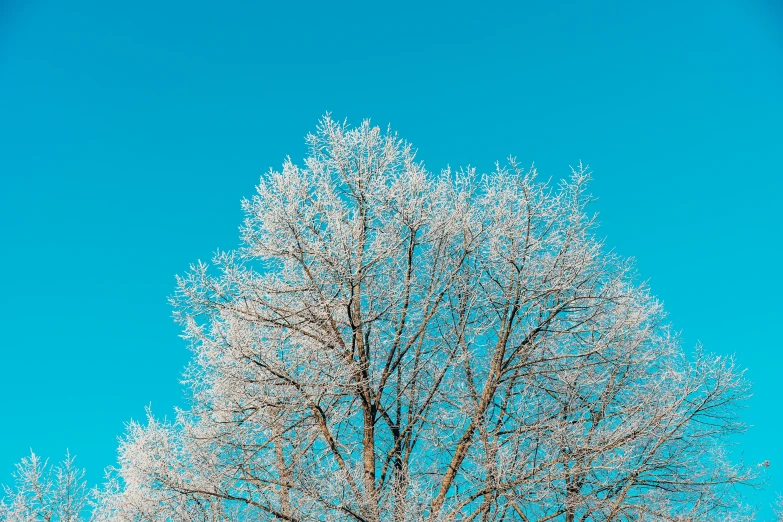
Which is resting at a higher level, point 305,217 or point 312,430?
point 305,217

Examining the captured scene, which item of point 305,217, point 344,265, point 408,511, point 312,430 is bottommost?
point 408,511

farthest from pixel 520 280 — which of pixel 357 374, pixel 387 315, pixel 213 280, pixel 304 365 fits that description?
pixel 213 280

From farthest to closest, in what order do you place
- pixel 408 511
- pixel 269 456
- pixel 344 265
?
pixel 269 456
pixel 344 265
pixel 408 511

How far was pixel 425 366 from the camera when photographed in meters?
9.71

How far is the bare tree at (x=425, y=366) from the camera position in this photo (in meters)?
8.79

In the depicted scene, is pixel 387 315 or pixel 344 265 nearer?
pixel 344 265

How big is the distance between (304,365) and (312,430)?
0.91 meters

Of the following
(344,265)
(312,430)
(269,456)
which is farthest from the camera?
(269,456)

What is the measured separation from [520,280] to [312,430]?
136 inches

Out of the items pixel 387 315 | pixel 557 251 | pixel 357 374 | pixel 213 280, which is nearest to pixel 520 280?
pixel 557 251

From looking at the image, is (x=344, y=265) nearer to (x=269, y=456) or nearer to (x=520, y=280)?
Answer: (x=520, y=280)

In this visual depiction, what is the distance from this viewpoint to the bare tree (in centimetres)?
879

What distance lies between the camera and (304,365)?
30.7 feet

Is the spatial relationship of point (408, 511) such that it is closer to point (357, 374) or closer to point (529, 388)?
point (357, 374)
